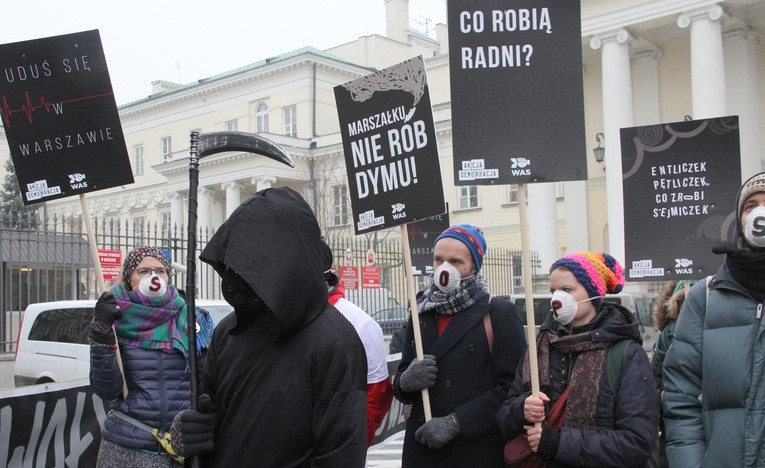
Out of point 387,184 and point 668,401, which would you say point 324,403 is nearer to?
point 668,401

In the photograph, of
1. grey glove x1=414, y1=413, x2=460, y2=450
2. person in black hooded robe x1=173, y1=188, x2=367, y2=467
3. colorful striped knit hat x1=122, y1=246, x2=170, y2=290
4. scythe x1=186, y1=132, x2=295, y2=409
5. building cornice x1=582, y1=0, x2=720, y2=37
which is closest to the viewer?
person in black hooded robe x1=173, y1=188, x2=367, y2=467

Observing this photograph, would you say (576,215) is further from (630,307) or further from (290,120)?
(290,120)

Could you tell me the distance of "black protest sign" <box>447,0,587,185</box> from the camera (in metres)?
4.50

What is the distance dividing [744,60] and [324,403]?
31.6 m

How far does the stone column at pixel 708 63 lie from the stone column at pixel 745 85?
107 inches

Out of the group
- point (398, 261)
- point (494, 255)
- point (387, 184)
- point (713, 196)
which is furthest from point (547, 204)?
point (387, 184)

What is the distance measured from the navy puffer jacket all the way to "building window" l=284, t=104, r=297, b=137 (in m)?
47.0

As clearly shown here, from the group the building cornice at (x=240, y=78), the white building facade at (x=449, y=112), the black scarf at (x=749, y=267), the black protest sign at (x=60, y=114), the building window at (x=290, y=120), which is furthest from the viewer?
the building window at (x=290, y=120)

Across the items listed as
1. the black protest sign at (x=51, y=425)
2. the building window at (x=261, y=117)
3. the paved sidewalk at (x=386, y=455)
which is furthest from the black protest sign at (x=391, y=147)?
the building window at (x=261, y=117)

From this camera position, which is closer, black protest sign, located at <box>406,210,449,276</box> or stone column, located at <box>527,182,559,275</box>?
black protest sign, located at <box>406,210,449,276</box>

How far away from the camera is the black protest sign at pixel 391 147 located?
4637 millimetres

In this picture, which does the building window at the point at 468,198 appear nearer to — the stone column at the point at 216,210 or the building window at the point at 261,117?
the stone column at the point at 216,210

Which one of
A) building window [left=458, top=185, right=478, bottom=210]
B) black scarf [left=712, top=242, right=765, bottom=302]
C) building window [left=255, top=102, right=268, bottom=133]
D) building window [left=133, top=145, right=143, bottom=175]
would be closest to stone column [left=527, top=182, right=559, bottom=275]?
building window [left=458, top=185, right=478, bottom=210]

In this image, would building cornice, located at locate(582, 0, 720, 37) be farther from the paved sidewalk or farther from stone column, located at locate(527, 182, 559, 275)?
the paved sidewalk
